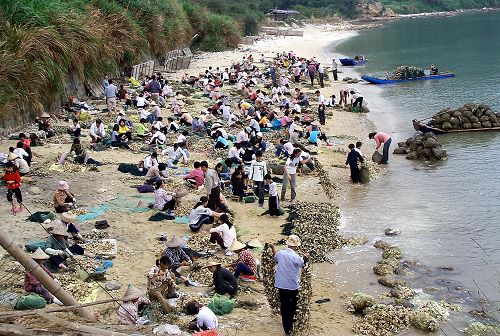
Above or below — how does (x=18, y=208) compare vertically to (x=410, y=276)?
above

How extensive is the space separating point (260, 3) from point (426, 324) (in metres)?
100

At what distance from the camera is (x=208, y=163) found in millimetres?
20938

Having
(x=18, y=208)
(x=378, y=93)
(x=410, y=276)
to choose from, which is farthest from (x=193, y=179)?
(x=378, y=93)

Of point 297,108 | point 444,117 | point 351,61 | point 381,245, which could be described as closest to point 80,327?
point 381,245

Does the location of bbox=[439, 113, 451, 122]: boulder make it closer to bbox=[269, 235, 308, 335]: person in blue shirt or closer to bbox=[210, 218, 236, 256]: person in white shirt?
bbox=[210, 218, 236, 256]: person in white shirt

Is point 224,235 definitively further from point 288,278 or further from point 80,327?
point 80,327

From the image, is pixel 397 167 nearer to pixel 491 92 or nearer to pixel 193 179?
pixel 193 179

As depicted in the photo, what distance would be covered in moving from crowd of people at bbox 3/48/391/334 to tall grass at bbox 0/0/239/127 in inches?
53.6

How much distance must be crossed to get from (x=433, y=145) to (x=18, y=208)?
15761mm

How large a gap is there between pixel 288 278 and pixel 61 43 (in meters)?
17.4

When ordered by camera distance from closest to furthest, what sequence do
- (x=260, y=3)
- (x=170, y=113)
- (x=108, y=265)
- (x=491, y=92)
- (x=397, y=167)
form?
(x=108, y=265), (x=397, y=167), (x=170, y=113), (x=491, y=92), (x=260, y=3)

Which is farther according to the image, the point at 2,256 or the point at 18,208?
the point at 18,208

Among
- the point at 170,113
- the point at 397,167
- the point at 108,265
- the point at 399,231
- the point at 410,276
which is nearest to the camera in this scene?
the point at 108,265

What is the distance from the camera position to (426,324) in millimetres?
10891
